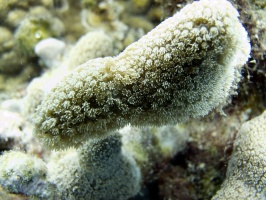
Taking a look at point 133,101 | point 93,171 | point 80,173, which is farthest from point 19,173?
point 133,101

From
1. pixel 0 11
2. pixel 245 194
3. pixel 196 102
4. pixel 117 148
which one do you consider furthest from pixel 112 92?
pixel 0 11

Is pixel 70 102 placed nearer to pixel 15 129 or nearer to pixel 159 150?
pixel 15 129

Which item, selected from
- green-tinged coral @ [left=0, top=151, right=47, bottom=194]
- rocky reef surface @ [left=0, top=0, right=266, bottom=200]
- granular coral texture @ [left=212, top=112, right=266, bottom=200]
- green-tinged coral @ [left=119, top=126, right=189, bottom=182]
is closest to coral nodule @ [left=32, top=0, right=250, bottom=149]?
rocky reef surface @ [left=0, top=0, right=266, bottom=200]

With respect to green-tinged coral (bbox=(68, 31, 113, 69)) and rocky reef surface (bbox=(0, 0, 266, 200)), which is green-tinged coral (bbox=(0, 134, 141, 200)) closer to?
Answer: rocky reef surface (bbox=(0, 0, 266, 200))

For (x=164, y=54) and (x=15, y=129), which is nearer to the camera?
(x=164, y=54)

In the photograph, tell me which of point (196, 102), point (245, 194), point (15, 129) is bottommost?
point (245, 194)

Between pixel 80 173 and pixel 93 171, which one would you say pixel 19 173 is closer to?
pixel 80 173
